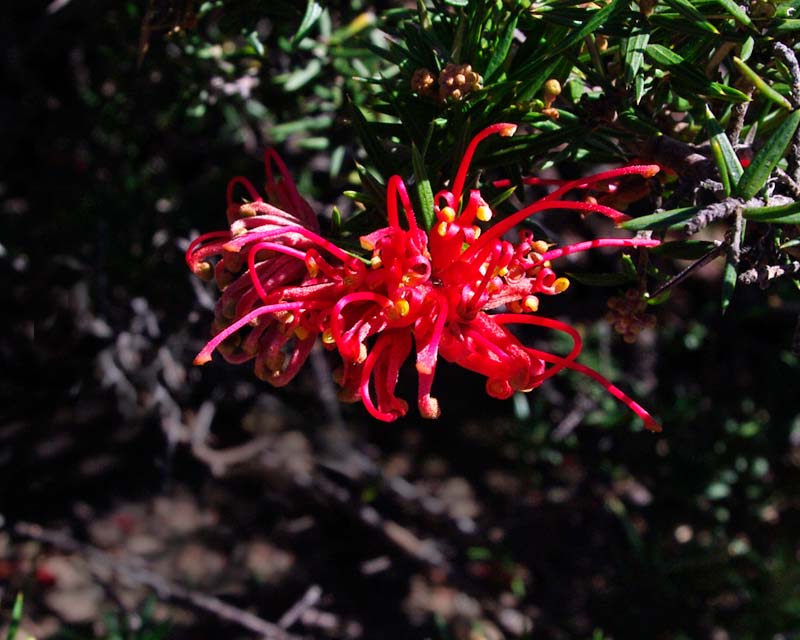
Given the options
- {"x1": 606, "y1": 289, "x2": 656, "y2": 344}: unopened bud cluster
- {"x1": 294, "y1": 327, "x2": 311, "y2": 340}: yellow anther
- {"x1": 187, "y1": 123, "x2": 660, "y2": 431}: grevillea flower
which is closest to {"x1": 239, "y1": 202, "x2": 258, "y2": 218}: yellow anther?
{"x1": 187, "y1": 123, "x2": 660, "y2": 431}: grevillea flower

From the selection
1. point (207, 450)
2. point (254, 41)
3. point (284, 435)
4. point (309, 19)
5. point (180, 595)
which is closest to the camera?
point (309, 19)

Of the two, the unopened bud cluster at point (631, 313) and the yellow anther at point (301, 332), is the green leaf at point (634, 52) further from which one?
the yellow anther at point (301, 332)

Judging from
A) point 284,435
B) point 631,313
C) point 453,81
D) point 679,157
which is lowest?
point 284,435

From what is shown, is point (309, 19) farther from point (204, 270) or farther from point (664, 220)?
point (664, 220)

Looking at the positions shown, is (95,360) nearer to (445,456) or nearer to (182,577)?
(182,577)

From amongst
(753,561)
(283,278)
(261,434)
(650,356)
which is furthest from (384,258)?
(261,434)

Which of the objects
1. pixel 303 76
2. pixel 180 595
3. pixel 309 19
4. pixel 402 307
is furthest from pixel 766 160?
pixel 180 595

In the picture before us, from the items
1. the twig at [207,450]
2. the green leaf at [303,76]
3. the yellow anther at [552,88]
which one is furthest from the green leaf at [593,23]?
the twig at [207,450]

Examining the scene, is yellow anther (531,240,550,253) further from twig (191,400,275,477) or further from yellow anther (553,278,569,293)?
twig (191,400,275,477)
